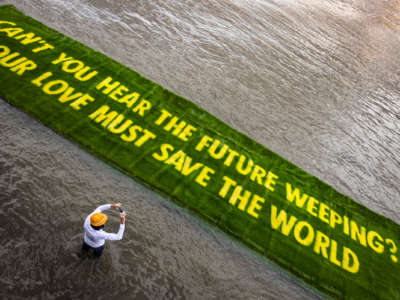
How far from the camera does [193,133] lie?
445 cm

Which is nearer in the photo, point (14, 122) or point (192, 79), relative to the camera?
point (14, 122)

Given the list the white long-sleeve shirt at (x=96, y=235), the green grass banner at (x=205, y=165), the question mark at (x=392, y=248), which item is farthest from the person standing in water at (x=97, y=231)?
the question mark at (x=392, y=248)

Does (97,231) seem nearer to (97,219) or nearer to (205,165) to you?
(97,219)

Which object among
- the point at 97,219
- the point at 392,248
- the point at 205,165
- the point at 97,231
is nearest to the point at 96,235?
the point at 97,231

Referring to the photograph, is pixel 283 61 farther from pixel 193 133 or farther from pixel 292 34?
pixel 193 133

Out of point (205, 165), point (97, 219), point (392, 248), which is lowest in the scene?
point (205, 165)

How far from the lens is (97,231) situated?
244cm

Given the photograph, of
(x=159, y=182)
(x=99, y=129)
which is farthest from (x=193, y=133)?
(x=99, y=129)

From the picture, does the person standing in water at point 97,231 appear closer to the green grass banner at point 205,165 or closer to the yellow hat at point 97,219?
the yellow hat at point 97,219

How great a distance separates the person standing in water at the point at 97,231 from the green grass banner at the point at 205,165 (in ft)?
3.65

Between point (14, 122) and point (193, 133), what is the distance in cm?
246

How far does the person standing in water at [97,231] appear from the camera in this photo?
7.74 feet

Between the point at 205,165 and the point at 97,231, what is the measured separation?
199 cm

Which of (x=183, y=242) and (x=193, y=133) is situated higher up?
(x=193, y=133)
